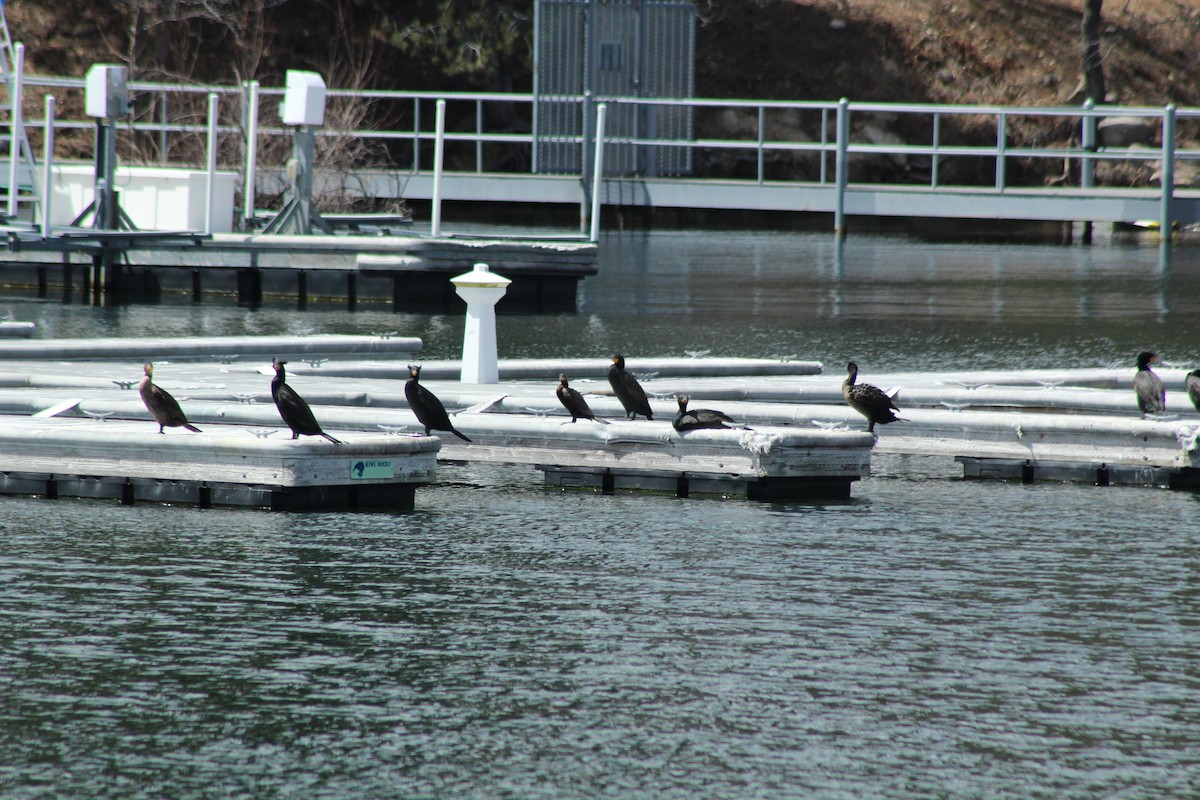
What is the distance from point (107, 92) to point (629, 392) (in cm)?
1385

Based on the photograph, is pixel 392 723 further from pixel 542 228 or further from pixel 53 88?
pixel 53 88

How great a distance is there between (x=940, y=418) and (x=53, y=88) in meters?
32.8

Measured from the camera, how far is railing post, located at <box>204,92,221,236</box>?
2481 centimetres

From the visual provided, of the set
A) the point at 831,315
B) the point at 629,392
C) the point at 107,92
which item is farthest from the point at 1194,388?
the point at 107,92

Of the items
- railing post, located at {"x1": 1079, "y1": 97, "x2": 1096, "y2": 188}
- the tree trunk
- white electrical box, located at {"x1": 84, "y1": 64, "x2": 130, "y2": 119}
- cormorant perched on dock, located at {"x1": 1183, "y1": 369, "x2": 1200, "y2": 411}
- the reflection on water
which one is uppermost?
the tree trunk

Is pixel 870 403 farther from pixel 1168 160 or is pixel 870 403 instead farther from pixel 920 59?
pixel 920 59

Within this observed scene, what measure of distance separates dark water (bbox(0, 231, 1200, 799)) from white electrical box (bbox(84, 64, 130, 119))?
1266cm

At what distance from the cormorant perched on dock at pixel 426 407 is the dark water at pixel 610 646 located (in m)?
0.51

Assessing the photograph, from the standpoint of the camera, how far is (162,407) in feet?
40.4

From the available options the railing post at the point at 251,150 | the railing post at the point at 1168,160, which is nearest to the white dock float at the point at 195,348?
the railing post at the point at 251,150

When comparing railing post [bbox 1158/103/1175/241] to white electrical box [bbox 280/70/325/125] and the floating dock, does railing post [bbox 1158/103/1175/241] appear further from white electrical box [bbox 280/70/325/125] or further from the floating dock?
white electrical box [bbox 280/70/325/125]

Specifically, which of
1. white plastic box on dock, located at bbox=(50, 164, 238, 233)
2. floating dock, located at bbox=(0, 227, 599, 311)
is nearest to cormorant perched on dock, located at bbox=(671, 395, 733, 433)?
floating dock, located at bbox=(0, 227, 599, 311)

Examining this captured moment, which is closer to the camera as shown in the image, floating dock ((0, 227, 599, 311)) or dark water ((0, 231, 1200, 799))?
dark water ((0, 231, 1200, 799))

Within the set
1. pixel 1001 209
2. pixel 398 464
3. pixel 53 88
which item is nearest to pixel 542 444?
pixel 398 464
